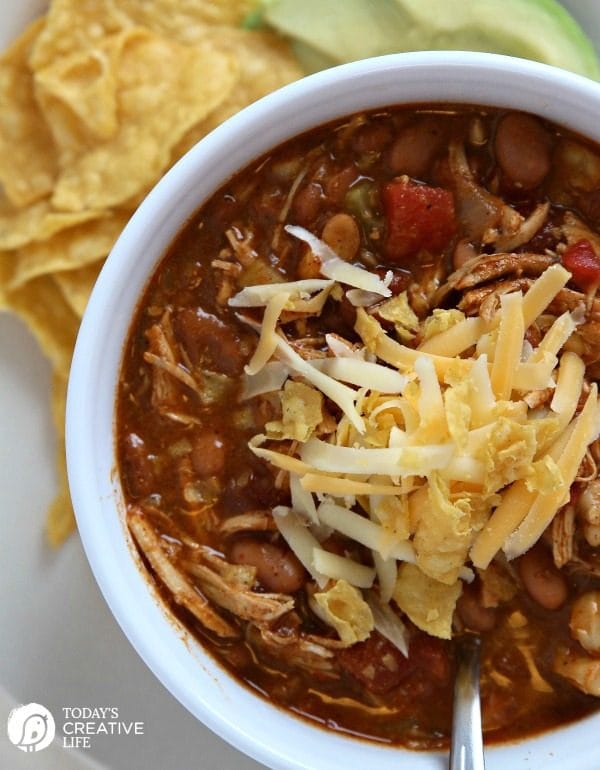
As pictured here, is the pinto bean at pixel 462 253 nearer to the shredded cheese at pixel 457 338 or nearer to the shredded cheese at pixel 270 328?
the shredded cheese at pixel 457 338

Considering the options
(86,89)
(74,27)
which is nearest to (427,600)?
(86,89)

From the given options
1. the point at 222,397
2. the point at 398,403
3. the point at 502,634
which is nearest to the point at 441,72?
the point at 398,403

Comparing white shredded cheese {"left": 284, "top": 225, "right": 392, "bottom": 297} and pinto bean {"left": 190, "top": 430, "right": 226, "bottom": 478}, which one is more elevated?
white shredded cheese {"left": 284, "top": 225, "right": 392, "bottom": 297}

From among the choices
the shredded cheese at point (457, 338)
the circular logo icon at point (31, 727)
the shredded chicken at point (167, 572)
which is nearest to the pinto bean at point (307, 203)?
the shredded cheese at point (457, 338)

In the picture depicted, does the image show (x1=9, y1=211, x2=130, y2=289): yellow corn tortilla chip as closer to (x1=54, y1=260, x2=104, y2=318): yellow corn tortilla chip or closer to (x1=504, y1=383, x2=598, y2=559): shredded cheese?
(x1=54, y1=260, x2=104, y2=318): yellow corn tortilla chip

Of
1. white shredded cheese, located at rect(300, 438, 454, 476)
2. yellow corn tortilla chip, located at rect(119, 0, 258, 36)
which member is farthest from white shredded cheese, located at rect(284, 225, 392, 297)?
yellow corn tortilla chip, located at rect(119, 0, 258, 36)

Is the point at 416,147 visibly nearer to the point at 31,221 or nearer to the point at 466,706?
the point at 31,221
